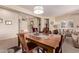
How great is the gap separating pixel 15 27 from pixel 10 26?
9 cm

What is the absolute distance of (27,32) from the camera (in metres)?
1.88

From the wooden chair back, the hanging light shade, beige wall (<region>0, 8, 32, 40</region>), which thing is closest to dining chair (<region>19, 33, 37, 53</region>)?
the wooden chair back

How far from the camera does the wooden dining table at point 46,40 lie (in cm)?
182

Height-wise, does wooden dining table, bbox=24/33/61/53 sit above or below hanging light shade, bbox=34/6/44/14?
below

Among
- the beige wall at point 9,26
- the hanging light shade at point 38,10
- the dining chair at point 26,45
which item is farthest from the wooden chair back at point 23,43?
the hanging light shade at point 38,10

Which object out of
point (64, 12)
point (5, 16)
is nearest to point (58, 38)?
point (64, 12)

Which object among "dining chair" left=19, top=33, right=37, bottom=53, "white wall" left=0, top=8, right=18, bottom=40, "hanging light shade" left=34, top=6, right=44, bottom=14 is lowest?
"dining chair" left=19, top=33, right=37, bottom=53

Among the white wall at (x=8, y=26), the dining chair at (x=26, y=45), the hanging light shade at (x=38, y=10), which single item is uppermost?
the hanging light shade at (x=38, y=10)

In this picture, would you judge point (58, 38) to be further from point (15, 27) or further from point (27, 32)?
point (15, 27)

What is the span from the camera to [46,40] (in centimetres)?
183

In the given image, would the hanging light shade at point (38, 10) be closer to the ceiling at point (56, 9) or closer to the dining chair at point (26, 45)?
the ceiling at point (56, 9)

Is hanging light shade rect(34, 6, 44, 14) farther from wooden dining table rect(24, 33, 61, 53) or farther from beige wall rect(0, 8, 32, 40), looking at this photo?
wooden dining table rect(24, 33, 61, 53)

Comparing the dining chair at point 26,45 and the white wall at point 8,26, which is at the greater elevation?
the white wall at point 8,26

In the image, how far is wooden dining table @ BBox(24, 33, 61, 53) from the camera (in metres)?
1.82
